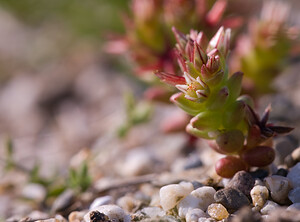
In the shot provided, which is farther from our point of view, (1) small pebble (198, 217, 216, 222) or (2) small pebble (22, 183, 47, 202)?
Answer: (2) small pebble (22, 183, 47, 202)

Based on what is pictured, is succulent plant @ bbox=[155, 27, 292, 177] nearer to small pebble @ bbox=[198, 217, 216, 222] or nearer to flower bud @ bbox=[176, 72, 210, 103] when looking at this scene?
flower bud @ bbox=[176, 72, 210, 103]

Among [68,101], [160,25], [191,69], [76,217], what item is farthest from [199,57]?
[68,101]

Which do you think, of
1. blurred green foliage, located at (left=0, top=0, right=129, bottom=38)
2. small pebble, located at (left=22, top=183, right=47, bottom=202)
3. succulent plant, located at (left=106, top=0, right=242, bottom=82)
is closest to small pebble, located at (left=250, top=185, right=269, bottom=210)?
succulent plant, located at (left=106, top=0, right=242, bottom=82)

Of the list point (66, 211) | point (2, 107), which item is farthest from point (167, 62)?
point (2, 107)

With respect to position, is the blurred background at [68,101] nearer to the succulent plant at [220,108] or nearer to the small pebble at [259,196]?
the succulent plant at [220,108]

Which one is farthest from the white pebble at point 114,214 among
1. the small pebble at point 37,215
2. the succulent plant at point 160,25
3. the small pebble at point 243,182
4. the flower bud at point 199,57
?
the succulent plant at point 160,25

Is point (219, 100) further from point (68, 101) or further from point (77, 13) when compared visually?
point (77, 13)
